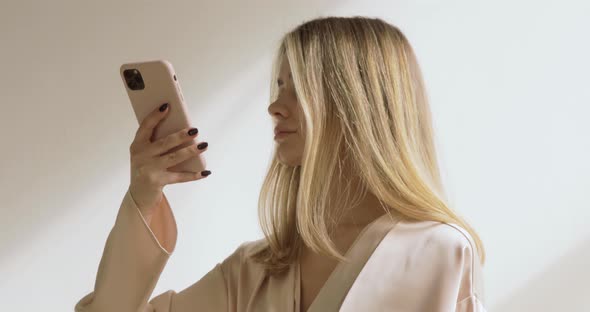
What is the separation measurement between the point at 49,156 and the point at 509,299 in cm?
138

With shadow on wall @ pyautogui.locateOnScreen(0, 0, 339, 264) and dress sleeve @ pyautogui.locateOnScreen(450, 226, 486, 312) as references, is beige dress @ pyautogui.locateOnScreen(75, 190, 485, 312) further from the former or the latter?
shadow on wall @ pyautogui.locateOnScreen(0, 0, 339, 264)

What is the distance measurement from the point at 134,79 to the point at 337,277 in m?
0.47

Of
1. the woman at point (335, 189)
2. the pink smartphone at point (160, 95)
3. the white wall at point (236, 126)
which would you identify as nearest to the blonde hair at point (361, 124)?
the woman at point (335, 189)

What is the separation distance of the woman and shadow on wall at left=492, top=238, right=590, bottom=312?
1182 millimetres

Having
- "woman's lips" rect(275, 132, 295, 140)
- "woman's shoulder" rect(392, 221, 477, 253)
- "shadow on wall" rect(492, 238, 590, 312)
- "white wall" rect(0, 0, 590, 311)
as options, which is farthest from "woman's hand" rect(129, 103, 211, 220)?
"shadow on wall" rect(492, 238, 590, 312)

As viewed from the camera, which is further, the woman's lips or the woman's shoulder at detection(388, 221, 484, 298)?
the woman's lips

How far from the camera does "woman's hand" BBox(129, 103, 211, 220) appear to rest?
1343 millimetres

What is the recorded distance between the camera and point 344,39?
4.48 feet

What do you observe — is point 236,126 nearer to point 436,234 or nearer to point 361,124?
point 361,124

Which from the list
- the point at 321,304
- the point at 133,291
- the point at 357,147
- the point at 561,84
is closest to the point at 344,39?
the point at 357,147

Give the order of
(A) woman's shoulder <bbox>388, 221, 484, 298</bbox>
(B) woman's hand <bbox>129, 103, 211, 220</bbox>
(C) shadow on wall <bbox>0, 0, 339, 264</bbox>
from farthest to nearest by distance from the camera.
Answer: (C) shadow on wall <bbox>0, 0, 339, 264</bbox>, (B) woman's hand <bbox>129, 103, 211, 220</bbox>, (A) woman's shoulder <bbox>388, 221, 484, 298</bbox>

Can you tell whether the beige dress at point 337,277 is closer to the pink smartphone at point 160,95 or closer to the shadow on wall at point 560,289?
the pink smartphone at point 160,95

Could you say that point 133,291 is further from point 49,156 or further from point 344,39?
point 49,156

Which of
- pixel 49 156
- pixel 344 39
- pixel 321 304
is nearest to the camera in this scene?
pixel 321 304
